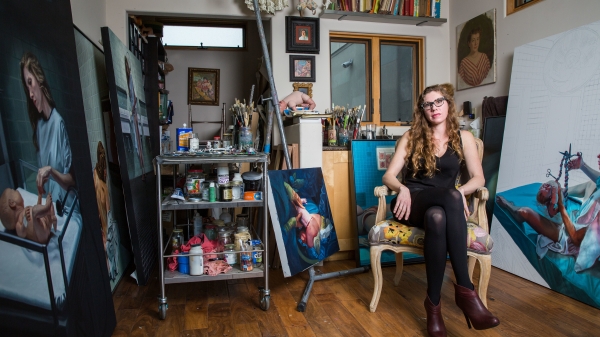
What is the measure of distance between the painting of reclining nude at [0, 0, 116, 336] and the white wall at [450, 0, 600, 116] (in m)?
2.79

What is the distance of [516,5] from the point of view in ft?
9.82

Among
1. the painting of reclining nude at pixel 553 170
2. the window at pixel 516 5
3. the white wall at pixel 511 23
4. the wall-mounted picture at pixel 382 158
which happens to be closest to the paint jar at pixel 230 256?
the wall-mounted picture at pixel 382 158

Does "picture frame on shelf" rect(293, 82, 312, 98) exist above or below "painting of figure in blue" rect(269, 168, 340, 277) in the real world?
above

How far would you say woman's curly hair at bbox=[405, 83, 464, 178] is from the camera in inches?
85.1

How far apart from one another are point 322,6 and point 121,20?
1.62m

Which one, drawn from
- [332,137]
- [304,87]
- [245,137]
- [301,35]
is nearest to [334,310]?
[245,137]

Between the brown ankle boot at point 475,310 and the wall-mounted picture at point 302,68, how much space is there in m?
2.22

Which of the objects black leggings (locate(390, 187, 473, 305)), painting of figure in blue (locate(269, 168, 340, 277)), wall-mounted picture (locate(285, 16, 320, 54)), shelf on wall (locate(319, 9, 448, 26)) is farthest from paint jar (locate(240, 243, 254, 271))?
shelf on wall (locate(319, 9, 448, 26))

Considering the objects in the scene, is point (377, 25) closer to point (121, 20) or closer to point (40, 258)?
point (121, 20)

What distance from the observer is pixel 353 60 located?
383 cm

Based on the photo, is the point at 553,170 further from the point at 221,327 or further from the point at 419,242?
the point at 221,327

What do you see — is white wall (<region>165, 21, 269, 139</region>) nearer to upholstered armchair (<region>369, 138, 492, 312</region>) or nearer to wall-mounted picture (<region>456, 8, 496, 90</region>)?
wall-mounted picture (<region>456, 8, 496, 90</region>)

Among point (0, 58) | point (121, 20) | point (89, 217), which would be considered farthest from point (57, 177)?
point (121, 20)

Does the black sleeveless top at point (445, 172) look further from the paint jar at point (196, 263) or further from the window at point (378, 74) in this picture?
the window at point (378, 74)
